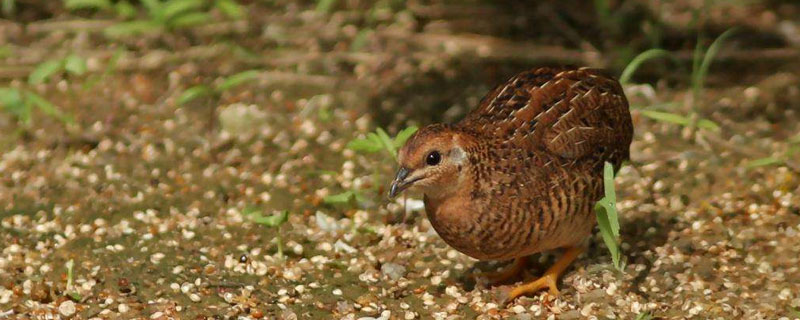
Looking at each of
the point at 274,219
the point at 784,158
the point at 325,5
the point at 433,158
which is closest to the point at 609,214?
the point at 433,158

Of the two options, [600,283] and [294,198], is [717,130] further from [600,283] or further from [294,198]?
[294,198]

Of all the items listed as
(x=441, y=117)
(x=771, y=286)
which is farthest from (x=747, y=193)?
(x=441, y=117)

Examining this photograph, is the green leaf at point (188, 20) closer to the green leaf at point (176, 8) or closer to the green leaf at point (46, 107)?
the green leaf at point (176, 8)

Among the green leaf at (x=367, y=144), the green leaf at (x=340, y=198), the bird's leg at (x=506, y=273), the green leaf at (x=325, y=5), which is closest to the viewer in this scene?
the bird's leg at (x=506, y=273)

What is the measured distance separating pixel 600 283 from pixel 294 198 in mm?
1566

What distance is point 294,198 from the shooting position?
5.18 m

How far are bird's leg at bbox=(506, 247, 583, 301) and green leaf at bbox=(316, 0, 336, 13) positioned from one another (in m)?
2.85

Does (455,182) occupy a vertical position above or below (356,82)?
above

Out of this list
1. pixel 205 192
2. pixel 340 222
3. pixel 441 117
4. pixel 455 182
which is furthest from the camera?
pixel 441 117

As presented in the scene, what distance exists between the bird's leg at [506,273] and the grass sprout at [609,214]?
53 centimetres

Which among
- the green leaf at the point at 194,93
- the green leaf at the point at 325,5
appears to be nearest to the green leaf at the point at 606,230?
the green leaf at the point at 194,93

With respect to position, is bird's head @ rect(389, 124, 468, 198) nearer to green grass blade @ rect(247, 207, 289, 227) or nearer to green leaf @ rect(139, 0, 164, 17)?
green grass blade @ rect(247, 207, 289, 227)

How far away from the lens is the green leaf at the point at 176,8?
5922mm

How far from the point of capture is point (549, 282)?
4250mm
